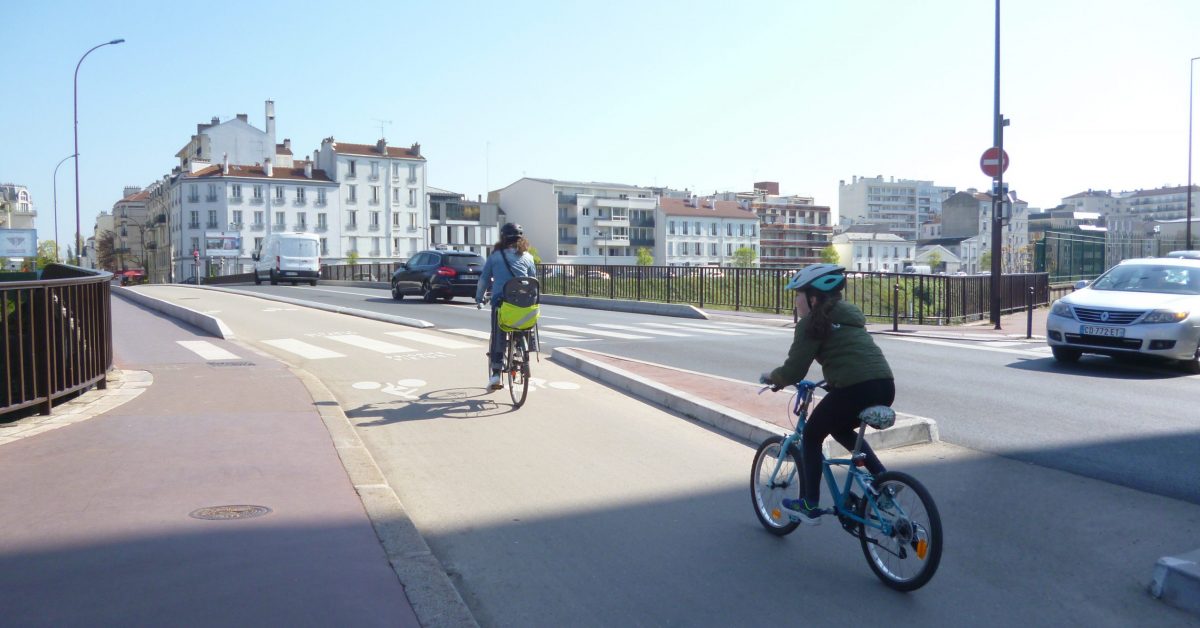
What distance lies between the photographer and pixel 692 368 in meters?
12.0

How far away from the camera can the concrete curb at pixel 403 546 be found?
146 inches

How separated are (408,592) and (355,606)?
249 millimetres

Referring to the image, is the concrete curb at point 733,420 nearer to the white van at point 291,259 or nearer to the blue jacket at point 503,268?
the blue jacket at point 503,268

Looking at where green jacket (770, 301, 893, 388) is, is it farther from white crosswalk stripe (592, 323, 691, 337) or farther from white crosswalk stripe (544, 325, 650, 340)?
white crosswalk stripe (592, 323, 691, 337)

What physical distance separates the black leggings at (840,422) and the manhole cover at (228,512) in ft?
9.50

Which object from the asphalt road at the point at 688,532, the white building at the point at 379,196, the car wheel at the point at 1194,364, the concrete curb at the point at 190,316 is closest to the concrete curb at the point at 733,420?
the asphalt road at the point at 688,532

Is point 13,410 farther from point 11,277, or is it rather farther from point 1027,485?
point 1027,485

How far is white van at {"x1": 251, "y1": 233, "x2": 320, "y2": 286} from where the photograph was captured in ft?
136

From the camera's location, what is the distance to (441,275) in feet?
85.0

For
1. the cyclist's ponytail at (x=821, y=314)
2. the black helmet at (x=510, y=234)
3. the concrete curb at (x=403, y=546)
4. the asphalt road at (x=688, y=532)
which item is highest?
the black helmet at (x=510, y=234)

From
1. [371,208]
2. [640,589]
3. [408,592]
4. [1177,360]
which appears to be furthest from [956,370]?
[371,208]

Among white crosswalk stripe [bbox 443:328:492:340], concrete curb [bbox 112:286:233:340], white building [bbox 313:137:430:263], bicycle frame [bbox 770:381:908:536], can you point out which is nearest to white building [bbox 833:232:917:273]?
white building [bbox 313:137:430:263]

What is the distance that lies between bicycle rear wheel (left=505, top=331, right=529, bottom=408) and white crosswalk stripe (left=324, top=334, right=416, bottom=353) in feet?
15.4

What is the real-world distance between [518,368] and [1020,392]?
5566 mm
